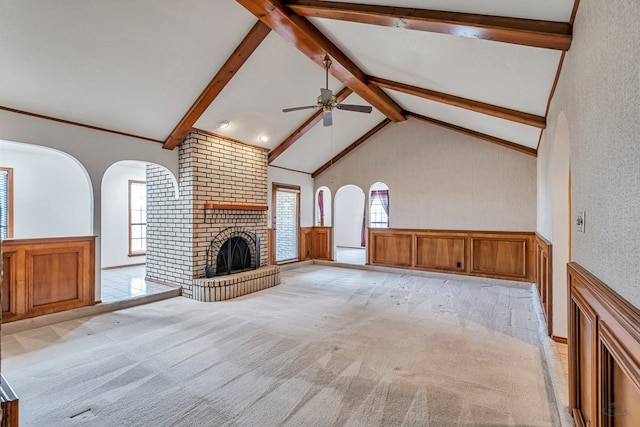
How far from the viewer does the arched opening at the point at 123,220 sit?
717 centimetres

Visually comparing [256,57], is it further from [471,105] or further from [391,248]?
[391,248]

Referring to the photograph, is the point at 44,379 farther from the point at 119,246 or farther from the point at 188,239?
the point at 119,246

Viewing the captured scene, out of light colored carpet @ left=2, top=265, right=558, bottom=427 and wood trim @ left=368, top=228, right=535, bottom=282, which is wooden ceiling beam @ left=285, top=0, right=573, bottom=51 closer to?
light colored carpet @ left=2, top=265, right=558, bottom=427

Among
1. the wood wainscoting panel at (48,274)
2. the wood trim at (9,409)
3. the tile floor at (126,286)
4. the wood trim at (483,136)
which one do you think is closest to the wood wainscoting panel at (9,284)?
the wood wainscoting panel at (48,274)

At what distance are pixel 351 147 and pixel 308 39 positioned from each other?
414 centimetres

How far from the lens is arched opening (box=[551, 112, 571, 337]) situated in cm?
322

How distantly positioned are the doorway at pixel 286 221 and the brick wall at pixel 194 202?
116 centimetres

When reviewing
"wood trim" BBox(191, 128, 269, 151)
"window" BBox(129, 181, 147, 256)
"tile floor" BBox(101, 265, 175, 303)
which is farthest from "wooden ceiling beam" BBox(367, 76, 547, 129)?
"window" BBox(129, 181, 147, 256)

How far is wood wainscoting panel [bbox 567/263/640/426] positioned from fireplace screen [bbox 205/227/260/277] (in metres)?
4.66

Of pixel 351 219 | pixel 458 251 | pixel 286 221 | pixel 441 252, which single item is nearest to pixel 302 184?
pixel 286 221

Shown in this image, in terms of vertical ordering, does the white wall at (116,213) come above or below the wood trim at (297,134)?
below

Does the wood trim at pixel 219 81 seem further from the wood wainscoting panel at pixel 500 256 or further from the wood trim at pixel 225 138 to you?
the wood wainscoting panel at pixel 500 256

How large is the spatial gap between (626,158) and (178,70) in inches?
170

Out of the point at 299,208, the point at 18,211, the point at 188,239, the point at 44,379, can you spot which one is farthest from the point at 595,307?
the point at 18,211
